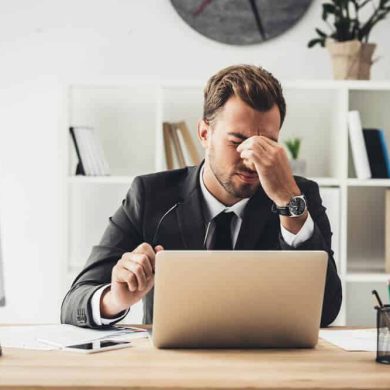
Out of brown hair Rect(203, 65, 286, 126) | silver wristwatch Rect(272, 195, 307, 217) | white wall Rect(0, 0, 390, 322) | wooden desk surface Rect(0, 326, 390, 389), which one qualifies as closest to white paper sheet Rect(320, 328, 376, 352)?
wooden desk surface Rect(0, 326, 390, 389)

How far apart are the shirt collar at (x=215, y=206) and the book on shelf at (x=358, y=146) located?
124 cm

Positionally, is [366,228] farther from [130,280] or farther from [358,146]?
[130,280]

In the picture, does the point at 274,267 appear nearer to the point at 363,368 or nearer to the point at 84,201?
the point at 363,368

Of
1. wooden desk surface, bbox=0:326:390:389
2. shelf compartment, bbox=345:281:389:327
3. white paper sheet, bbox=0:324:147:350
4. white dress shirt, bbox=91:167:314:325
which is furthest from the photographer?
shelf compartment, bbox=345:281:389:327

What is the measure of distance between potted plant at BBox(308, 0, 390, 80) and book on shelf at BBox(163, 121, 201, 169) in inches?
26.6

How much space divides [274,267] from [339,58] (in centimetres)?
204

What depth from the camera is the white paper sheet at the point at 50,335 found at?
5.04 ft

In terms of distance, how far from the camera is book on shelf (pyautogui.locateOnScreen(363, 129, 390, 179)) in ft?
10.8

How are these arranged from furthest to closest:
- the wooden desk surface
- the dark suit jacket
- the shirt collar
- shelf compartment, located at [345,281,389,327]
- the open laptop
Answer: shelf compartment, located at [345,281,389,327], the shirt collar, the dark suit jacket, the open laptop, the wooden desk surface

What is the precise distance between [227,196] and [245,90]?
0.99 feet

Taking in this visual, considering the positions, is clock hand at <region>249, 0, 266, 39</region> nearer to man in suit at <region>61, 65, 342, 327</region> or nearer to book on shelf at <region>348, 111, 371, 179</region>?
book on shelf at <region>348, 111, 371, 179</region>

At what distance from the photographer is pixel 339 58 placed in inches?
130

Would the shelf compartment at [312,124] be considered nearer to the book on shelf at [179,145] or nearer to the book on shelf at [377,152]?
the book on shelf at [377,152]

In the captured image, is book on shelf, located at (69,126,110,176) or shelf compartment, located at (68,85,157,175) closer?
book on shelf, located at (69,126,110,176)
